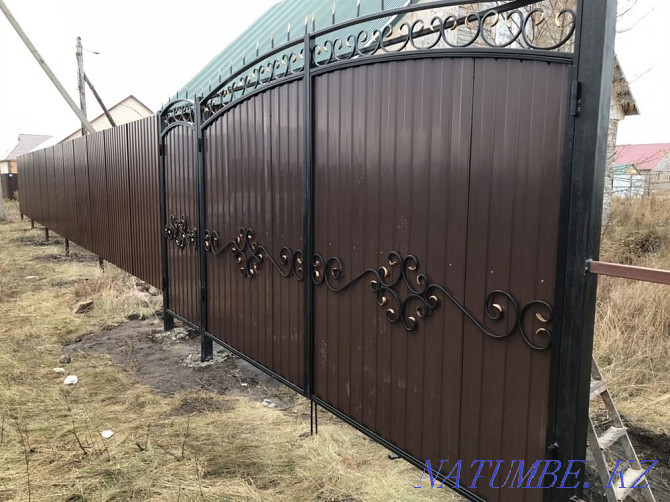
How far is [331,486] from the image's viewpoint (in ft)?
9.37

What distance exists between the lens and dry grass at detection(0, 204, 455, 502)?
2803 mm

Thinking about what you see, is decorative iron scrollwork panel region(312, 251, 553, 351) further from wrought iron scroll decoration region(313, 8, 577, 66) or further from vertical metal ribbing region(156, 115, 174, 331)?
vertical metal ribbing region(156, 115, 174, 331)

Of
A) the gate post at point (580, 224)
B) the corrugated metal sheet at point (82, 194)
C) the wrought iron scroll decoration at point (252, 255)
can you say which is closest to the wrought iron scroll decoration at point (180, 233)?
the wrought iron scroll decoration at point (252, 255)

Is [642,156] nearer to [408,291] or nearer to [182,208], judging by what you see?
[182,208]

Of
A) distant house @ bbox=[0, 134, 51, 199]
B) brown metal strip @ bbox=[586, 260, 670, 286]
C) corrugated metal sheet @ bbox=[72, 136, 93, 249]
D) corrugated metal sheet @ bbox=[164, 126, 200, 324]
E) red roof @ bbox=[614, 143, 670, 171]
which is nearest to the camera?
brown metal strip @ bbox=[586, 260, 670, 286]

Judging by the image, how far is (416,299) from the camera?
242cm

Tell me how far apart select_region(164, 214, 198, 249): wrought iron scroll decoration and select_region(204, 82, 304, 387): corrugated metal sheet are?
45 cm

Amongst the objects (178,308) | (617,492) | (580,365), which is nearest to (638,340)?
(617,492)

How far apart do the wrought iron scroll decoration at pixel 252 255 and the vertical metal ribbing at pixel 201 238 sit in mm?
143

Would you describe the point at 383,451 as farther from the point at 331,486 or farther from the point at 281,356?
the point at 281,356

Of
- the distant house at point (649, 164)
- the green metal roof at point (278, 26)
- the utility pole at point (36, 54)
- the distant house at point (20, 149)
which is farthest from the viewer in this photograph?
the distant house at point (20, 149)

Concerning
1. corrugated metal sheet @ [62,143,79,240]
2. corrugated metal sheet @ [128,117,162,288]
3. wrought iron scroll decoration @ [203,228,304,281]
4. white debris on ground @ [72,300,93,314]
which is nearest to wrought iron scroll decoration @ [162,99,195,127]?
corrugated metal sheet @ [128,117,162,288]

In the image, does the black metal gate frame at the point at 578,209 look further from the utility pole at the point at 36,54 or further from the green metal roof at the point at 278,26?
the utility pole at the point at 36,54

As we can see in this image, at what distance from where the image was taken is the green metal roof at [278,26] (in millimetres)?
6289
